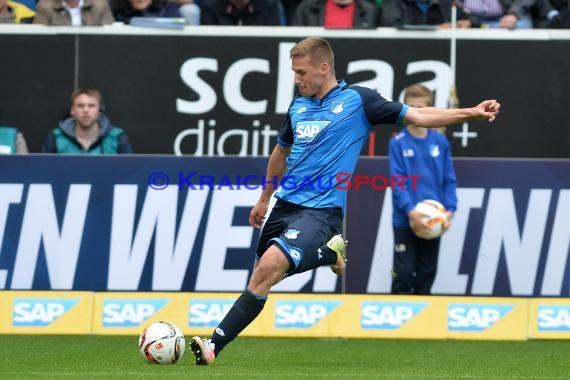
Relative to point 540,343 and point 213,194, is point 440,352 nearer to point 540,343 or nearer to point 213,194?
point 540,343

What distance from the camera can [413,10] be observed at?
49.9 ft

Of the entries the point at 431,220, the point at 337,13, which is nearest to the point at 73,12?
the point at 337,13

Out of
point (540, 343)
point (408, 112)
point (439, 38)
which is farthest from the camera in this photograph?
point (439, 38)

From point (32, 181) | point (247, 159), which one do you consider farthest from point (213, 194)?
point (32, 181)

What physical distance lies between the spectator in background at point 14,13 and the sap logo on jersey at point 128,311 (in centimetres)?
403

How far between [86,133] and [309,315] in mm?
3167

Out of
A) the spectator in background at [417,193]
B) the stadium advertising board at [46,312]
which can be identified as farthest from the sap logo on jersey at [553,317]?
the stadium advertising board at [46,312]

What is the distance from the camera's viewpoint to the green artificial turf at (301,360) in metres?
8.85

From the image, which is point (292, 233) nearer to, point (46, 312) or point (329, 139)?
point (329, 139)

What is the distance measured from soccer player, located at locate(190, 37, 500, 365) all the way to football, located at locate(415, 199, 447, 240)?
2.86m

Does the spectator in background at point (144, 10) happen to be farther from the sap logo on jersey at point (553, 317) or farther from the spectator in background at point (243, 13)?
the sap logo on jersey at point (553, 317)

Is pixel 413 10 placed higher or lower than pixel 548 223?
higher

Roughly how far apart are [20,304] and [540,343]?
4499 mm

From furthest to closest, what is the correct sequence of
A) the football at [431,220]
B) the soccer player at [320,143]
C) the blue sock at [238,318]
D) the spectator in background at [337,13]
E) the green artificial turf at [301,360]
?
the spectator in background at [337,13]
the football at [431,220]
the soccer player at [320,143]
the blue sock at [238,318]
the green artificial turf at [301,360]
